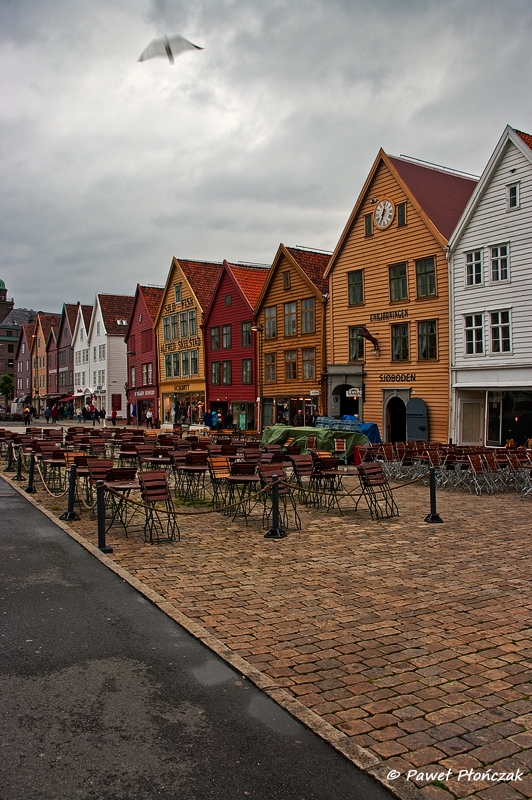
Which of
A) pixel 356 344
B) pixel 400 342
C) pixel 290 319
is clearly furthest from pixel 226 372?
pixel 400 342

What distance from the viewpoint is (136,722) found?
4.57 metres

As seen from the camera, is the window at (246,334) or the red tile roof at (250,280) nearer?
the window at (246,334)

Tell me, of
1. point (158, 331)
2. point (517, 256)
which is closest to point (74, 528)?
point (517, 256)

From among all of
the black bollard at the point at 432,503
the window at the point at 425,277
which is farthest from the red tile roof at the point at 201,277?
the black bollard at the point at 432,503

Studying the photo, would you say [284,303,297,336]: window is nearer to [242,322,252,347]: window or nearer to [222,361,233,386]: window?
[242,322,252,347]: window

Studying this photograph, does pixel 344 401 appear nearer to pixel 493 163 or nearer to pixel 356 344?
pixel 356 344

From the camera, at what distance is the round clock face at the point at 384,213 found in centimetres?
3161

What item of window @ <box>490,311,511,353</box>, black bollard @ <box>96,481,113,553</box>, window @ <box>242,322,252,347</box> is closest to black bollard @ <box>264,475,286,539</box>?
black bollard @ <box>96,481,113,553</box>

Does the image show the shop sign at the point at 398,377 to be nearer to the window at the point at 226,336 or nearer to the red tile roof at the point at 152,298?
the window at the point at 226,336

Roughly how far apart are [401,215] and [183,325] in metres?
23.6

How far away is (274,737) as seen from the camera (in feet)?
14.5

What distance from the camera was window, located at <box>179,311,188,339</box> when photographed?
50.6m

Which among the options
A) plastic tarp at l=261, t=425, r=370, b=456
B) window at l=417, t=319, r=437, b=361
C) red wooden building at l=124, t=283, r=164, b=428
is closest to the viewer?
plastic tarp at l=261, t=425, r=370, b=456

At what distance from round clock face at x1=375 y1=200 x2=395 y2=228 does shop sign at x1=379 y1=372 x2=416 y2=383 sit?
7000mm
